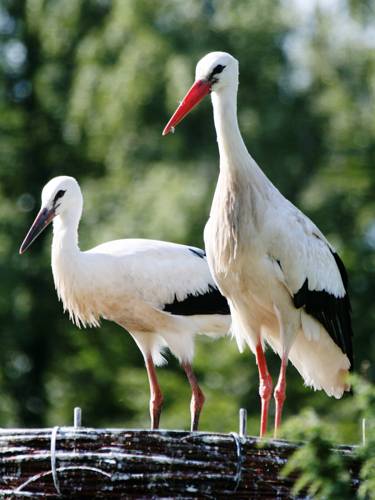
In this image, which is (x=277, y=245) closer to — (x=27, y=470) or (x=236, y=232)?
(x=236, y=232)

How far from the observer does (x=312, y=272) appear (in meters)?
10.2

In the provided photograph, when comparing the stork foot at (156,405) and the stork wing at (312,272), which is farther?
the stork foot at (156,405)

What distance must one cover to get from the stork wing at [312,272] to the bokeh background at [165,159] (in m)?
12.0

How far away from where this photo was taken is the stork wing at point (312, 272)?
999 centimetres

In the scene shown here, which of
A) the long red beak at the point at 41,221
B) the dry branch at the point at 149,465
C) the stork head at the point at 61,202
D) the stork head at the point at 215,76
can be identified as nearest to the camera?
the dry branch at the point at 149,465

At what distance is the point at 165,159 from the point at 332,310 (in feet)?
53.4

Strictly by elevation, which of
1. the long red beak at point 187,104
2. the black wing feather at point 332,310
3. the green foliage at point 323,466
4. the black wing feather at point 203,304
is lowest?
the green foliage at point 323,466

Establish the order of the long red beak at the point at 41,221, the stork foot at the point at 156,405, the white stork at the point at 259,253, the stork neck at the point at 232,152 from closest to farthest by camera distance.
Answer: the white stork at the point at 259,253 → the stork neck at the point at 232,152 → the long red beak at the point at 41,221 → the stork foot at the point at 156,405

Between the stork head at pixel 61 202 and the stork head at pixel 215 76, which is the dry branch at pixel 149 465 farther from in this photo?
the stork head at pixel 61 202

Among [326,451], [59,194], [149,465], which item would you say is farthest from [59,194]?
[326,451]

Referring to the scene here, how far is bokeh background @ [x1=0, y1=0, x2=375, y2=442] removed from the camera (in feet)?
80.7

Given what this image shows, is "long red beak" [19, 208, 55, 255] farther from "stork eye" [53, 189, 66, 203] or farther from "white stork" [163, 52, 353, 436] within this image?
"white stork" [163, 52, 353, 436]

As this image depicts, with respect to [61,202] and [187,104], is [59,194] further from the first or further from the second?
[187,104]

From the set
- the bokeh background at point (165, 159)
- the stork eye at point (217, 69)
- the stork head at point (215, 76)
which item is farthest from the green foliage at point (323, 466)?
the bokeh background at point (165, 159)
